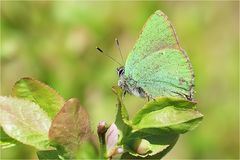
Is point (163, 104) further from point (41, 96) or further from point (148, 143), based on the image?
point (41, 96)

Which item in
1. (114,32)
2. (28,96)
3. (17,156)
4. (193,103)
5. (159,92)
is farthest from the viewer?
(114,32)

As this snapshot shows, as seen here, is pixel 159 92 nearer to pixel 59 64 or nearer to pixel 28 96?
pixel 28 96

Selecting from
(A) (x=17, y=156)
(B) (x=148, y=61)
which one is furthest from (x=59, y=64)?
(B) (x=148, y=61)

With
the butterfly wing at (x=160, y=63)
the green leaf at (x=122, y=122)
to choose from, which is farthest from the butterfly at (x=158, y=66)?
the green leaf at (x=122, y=122)

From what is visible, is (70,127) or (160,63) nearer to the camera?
(70,127)

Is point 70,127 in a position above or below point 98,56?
above

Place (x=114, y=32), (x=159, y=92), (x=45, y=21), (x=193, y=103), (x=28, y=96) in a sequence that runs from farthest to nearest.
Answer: (x=114, y=32), (x=45, y=21), (x=159, y=92), (x=28, y=96), (x=193, y=103)

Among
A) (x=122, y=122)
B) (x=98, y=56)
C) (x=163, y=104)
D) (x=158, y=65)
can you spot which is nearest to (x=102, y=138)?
(x=122, y=122)
